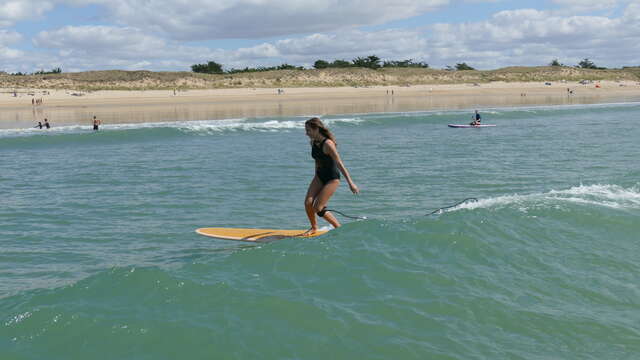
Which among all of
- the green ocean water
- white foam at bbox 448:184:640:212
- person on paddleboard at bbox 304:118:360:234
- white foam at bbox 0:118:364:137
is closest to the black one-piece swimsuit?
person on paddleboard at bbox 304:118:360:234

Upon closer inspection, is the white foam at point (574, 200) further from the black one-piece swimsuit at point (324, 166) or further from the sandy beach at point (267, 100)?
the sandy beach at point (267, 100)

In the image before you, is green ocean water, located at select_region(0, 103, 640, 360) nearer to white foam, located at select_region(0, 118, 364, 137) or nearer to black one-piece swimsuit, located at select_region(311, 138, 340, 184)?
black one-piece swimsuit, located at select_region(311, 138, 340, 184)

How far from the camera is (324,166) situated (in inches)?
300

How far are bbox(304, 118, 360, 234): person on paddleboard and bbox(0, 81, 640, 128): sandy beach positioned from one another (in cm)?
3112

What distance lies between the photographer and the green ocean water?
15.0 ft

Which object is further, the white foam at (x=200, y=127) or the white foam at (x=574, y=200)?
the white foam at (x=200, y=127)

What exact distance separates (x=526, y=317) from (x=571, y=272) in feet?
4.88

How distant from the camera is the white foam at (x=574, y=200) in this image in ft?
28.9

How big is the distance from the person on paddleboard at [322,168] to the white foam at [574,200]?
2.38m

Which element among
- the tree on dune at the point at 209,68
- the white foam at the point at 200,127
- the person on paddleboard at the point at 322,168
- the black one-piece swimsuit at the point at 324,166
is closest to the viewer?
the person on paddleboard at the point at 322,168

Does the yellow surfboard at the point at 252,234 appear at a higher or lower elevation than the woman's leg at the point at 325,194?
lower

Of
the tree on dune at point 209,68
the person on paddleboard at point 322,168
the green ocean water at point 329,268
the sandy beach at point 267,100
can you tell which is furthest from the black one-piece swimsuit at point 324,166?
the tree on dune at point 209,68

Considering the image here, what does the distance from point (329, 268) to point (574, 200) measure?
202 inches

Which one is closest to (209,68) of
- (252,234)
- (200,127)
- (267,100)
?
(267,100)
